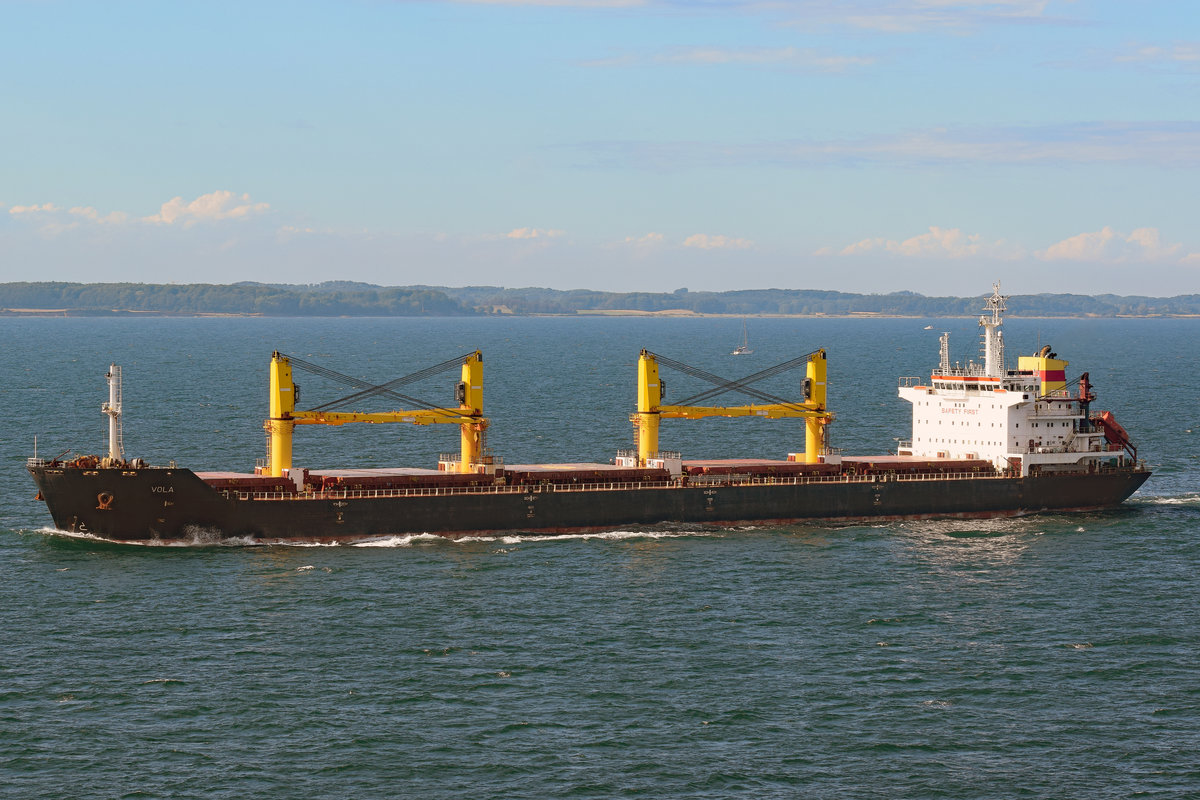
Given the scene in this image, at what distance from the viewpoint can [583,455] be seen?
281 ft

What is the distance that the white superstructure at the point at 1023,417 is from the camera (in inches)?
2830

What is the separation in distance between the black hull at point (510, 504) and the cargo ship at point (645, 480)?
63mm

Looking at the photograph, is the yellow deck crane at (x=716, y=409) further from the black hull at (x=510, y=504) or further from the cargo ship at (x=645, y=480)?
the black hull at (x=510, y=504)

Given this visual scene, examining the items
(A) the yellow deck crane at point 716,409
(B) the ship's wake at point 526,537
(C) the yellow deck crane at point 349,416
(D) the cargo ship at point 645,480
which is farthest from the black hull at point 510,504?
(A) the yellow deck crane at point 716,409

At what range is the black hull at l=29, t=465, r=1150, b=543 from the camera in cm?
5753

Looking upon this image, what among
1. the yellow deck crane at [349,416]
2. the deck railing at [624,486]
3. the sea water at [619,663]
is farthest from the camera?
the yellow deck crane at [349,416]

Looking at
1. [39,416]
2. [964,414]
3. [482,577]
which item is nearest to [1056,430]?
[964,414]

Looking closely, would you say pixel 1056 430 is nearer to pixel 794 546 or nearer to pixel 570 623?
pixel 794 546

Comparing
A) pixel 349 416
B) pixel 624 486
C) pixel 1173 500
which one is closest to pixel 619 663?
pixel 624 486

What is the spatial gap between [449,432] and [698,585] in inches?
2095

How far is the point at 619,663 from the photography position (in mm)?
42219

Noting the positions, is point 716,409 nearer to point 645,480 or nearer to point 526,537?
point 645,480

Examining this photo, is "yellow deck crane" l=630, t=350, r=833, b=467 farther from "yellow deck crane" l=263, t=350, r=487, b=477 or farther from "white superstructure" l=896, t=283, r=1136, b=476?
"yellow deck crane" l=263, t=350, r=487, b=477

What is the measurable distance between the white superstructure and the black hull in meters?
1.69
